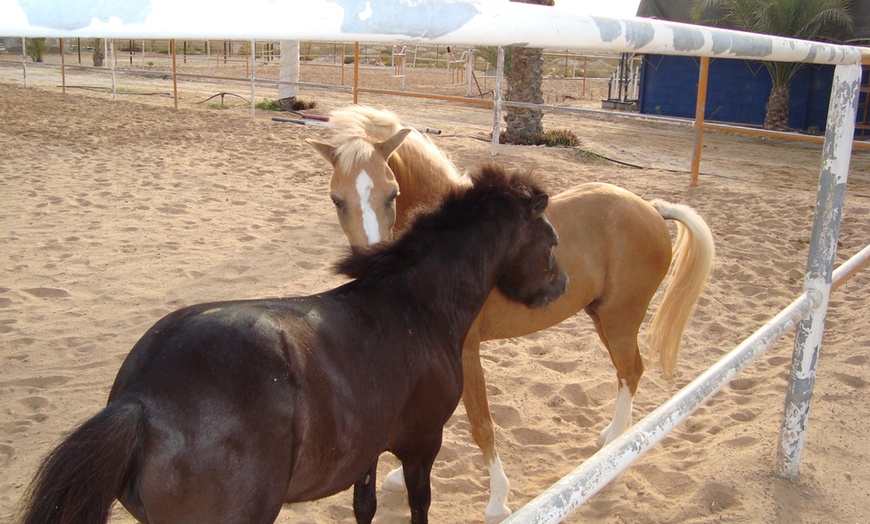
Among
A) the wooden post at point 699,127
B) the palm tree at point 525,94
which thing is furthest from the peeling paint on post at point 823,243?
the palm tree at point 525,94

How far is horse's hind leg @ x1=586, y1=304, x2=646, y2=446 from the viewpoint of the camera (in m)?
3.49

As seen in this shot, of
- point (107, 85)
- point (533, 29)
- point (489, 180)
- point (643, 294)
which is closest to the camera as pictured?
point (533, 29)

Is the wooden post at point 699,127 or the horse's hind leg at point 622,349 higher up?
the wooden post at point 699,127

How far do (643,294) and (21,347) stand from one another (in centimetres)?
363

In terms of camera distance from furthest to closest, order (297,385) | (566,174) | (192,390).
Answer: (566,174), (297,385), (192,390)

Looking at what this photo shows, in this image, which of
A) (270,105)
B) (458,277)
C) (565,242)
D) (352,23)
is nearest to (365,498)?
(458,277)

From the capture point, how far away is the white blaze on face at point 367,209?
3.08 m

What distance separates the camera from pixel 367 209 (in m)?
3.09

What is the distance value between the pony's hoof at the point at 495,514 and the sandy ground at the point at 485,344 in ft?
0.35

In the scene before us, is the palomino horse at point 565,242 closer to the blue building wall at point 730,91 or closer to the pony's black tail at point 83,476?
the pony's black tail at point 83,476

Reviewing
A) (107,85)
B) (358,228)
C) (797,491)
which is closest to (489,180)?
(358,228)

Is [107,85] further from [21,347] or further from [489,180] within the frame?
[489,180]

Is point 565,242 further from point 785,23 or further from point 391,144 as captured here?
point 785,23

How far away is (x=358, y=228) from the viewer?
312cm
